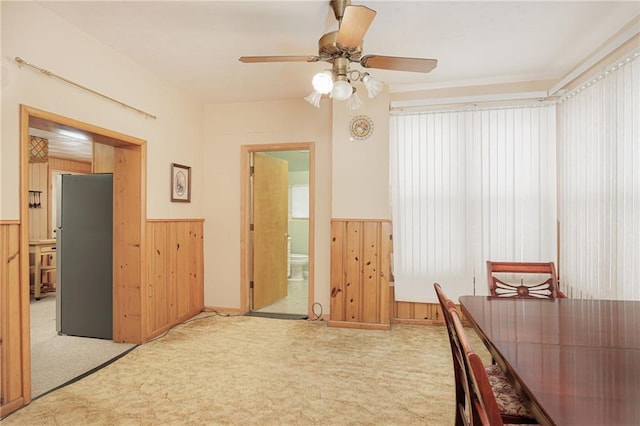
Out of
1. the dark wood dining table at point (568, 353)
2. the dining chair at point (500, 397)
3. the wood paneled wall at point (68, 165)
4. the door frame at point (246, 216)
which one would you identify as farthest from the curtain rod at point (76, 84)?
the wood paneled wall at point (68, 165)

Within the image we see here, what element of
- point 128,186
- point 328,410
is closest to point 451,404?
point 328,410

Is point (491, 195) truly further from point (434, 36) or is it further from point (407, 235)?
point (434, 36)

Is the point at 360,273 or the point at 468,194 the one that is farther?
the point at 360,273

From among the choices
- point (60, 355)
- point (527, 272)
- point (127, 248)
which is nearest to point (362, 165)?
point (527, 272)

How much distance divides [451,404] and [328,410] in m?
0.78

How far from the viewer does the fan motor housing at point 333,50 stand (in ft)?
6.71

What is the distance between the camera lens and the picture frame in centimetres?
372

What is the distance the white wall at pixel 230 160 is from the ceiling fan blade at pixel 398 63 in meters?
1.94

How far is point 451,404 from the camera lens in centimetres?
220

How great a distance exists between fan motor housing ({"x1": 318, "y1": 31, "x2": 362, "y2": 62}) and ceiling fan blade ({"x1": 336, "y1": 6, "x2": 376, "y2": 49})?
0.22 ft

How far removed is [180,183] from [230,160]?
28.5 inches

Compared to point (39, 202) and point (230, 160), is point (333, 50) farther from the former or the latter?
point (39, 202)

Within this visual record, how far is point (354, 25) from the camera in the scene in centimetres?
181

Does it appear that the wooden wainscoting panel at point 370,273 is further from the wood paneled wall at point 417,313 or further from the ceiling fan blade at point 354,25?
the ceiling fan blade at point 354,25
